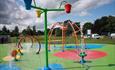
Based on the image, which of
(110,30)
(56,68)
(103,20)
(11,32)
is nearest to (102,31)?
(110,30)

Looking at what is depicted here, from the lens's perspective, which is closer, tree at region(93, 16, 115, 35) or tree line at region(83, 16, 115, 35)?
tree line at region(83, 16, 115, 35)

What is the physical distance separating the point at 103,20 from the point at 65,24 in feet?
233

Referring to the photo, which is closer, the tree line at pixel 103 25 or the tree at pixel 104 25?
the tree line at pixel 103 25

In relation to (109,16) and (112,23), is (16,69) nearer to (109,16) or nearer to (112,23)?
(112,23)

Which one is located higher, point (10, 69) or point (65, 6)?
point (65, 6)

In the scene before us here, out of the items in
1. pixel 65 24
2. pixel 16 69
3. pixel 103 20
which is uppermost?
pixel 103 20

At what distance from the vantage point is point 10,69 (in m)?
8.67

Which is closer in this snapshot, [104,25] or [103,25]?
[104,25]

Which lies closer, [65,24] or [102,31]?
[65,24]

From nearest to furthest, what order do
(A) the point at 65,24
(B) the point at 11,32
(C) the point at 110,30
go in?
(A) the point at 65,24
(B) the point at 11,32
(C) the point at 110,30

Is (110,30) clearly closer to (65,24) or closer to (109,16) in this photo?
(109,16)

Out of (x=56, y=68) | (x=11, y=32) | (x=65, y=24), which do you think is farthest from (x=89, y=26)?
(x=56, y=68)

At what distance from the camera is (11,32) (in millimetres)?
42125

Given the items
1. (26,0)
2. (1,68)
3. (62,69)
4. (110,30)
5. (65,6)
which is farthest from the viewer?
(110,30)
